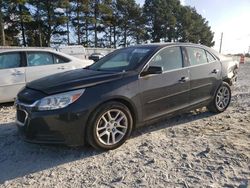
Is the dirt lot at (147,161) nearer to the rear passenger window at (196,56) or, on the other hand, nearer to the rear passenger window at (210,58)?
the rear passenger window at (196,56)

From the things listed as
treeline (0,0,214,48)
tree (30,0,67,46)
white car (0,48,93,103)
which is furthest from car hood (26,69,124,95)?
tree (30,0,67,46)

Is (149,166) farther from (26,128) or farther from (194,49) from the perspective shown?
(194,49)

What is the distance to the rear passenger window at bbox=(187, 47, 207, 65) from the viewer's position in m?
5.93

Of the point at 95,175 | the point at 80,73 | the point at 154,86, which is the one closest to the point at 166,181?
the point at 95,175

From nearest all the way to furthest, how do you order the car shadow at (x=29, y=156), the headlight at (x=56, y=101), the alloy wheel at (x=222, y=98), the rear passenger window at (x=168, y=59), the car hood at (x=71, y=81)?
the car shadow at (x=29, y=156) < the headlight at (x=56, y=101) < the car hood at (x=71, y=81) < the rear passenger window at (x=168, y=59) < the alloy wheel at (x=222, y=98)

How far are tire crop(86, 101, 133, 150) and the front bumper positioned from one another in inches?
5.7

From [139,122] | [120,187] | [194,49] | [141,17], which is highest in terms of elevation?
[141,17]

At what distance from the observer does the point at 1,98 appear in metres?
7.57

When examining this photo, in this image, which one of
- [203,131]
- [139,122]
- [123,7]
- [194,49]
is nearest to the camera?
[139,122]

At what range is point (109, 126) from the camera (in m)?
4.61

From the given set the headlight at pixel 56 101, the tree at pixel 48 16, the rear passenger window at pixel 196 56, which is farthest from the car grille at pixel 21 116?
the tree at pixel 48 16

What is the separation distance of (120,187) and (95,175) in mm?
448

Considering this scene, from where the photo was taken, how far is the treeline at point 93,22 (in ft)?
131

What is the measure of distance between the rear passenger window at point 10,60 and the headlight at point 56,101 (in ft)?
12.6
